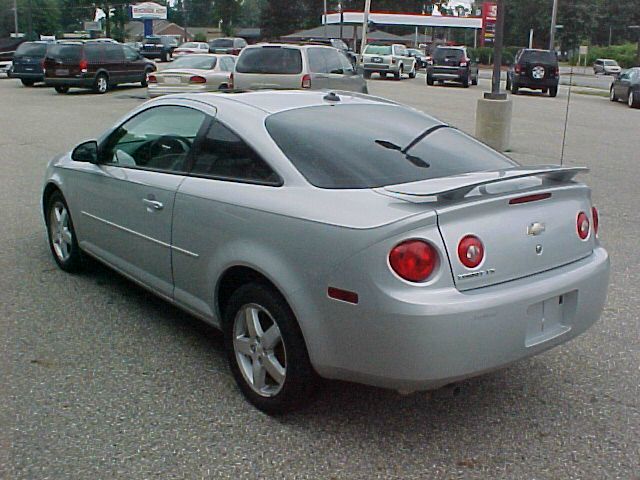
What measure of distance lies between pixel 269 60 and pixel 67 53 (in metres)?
12.6

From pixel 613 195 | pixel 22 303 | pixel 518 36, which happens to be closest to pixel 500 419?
pixel 22 303

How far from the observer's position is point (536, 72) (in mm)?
31047

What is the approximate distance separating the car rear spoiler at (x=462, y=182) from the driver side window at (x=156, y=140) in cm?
150

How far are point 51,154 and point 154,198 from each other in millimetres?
9082

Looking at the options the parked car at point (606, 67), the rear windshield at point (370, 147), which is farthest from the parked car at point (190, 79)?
the parked car at point (606, 67)

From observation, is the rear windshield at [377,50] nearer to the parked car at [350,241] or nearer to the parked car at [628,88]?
the parked car at [628,88]

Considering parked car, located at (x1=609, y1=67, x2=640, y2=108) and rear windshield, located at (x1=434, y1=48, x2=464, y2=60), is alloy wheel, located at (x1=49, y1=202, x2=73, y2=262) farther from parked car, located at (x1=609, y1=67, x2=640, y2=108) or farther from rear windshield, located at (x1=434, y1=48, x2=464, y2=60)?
rear windshield, located at (x1=434, y1=48, x2=464, y2=60)

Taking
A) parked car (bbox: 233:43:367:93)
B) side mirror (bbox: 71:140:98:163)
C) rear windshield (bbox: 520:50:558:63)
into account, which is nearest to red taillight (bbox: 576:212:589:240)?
side mirror (bbox: 71:140:98:163)

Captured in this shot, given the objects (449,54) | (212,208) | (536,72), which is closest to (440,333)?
(212,208)

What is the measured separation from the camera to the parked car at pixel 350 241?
3.32 metres

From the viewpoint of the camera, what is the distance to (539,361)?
462 cm

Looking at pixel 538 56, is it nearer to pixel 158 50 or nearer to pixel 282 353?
pixel 158 50

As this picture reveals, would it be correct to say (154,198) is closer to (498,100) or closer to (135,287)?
(135,287)

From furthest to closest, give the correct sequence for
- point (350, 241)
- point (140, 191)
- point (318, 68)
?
1. point (318, 68)
2. point (140, 191)
3. point (350, 241)
